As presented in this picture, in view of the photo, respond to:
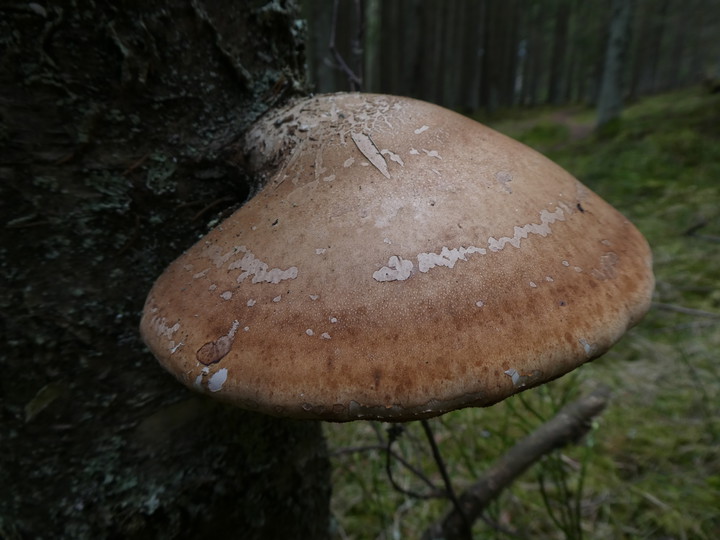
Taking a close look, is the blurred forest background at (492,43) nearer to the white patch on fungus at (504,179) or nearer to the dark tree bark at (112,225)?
the dark tree bark at (112,225)

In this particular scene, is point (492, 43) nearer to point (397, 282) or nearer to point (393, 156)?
point (393, 156)

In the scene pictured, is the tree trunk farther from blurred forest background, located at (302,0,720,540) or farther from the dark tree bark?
the dark tree bark

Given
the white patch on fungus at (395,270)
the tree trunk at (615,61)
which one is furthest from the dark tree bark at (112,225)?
the tree trunk at (615,61)

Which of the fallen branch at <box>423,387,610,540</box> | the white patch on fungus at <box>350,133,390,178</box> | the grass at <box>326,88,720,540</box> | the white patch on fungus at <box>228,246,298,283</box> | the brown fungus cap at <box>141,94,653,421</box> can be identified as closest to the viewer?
the brown fungus cap at <box>141,94,653,421</box>

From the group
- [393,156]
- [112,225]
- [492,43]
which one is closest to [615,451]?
[393,156]

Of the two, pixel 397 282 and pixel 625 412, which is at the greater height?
pixel 397 282

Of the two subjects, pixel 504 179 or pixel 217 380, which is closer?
pixel 217 380

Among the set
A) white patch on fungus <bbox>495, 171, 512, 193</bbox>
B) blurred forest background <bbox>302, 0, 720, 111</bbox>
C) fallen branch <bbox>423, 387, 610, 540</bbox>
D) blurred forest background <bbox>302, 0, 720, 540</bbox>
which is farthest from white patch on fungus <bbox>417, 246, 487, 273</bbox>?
blurred forest background <bbox>302, 0, 720, 111</bbox>
